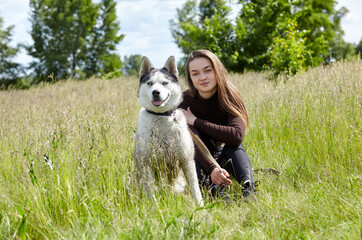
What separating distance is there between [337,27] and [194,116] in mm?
33373

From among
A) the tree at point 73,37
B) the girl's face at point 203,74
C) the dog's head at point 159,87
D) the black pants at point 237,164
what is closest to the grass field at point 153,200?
the black pants at point 237,164

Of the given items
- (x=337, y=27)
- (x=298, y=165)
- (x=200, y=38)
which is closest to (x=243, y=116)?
(x=298, y=165)

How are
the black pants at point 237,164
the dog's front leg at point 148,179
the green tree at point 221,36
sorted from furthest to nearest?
the green tree at point 221,36 < the black pants at point 237,164 < the dog's front leg at point 148,179

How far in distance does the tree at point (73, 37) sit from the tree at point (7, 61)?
2545 mm

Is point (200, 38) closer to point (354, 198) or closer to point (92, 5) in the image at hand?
point (354, 198)

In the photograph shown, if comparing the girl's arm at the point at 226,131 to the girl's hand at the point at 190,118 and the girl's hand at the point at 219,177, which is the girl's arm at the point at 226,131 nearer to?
the girl's hand at the point at 190,118

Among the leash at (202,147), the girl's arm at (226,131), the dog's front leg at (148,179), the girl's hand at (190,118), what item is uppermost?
the girl's hand at (190,118)

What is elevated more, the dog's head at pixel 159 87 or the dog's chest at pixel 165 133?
the dog's head at pixel 159 87

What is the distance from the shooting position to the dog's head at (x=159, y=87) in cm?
263

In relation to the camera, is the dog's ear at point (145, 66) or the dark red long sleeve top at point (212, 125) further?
the dark red long sleeve top at point (212, 125)

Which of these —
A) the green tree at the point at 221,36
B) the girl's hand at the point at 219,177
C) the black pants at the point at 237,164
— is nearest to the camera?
the girl's hand at the point at 219,177

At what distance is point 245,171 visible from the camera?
2930 millimetres

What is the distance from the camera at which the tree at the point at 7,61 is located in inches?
1096

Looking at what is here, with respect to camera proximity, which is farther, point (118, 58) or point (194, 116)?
point (118, 58)
